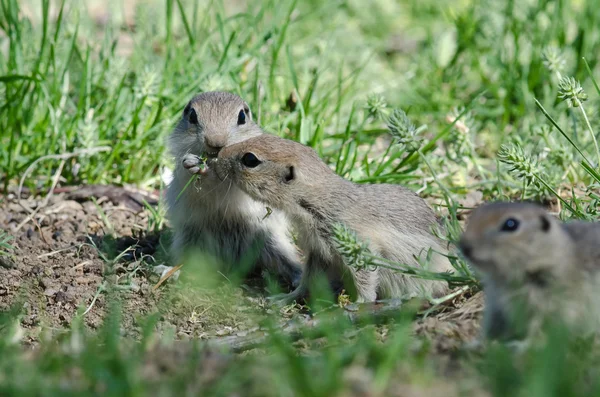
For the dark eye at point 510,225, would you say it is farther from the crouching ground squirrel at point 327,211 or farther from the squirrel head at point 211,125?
the squirrel head at point 211,125

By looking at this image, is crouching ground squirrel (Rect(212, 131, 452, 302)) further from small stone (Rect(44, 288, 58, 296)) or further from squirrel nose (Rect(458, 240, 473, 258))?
squirrel nose (Rect(458, 240, 473, 258))

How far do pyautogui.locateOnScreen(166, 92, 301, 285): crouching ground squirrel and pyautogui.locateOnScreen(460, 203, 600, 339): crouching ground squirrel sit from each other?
2.53m

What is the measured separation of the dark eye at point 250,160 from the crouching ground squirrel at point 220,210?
1.56 ft

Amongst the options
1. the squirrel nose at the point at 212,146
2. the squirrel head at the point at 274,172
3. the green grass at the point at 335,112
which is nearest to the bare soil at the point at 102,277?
the green grass at the point at 335,112

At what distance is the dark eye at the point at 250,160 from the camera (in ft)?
17.5

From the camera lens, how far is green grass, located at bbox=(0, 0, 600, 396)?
3.29 m

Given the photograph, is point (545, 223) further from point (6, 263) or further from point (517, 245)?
point (6, 263)

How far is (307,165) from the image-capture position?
5375 millimetres

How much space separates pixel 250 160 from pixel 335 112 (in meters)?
1.91

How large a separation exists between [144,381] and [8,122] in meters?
4.20

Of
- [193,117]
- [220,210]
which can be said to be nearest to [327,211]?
[220,210]

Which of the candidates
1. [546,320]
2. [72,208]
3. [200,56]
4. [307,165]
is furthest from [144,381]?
[200,56]

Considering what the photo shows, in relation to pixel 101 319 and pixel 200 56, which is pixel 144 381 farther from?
pixel 200 56

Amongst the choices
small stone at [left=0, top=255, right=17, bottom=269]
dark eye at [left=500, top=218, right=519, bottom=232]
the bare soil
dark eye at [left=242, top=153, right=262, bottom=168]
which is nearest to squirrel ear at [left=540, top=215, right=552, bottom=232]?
dark eye at [left=500, top=218, right=519, bottom=232]
